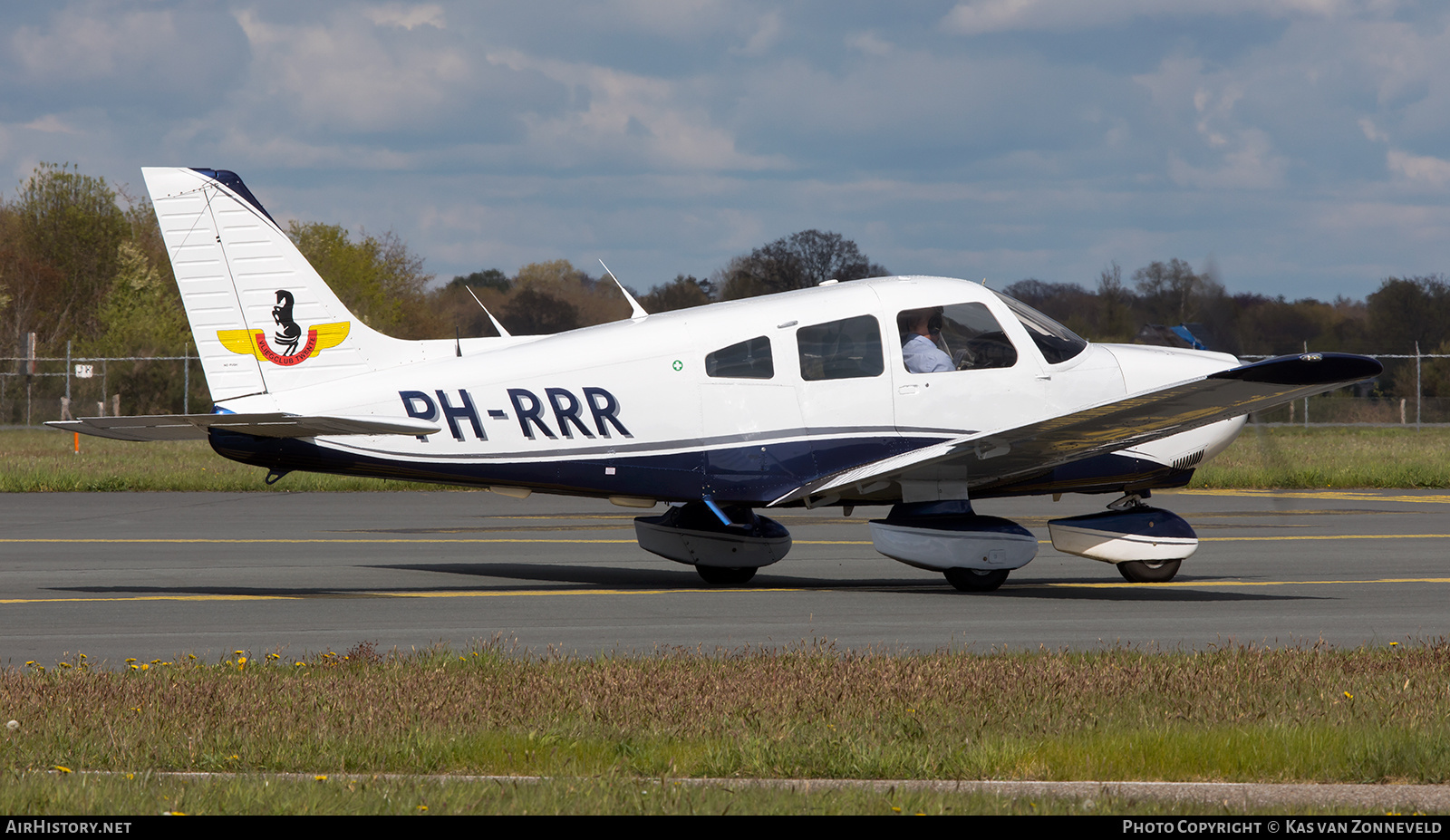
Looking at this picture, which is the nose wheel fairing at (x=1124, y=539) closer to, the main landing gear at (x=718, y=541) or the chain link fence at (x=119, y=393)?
the main landing gear at (x=718, y=541)

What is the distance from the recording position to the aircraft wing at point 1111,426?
33.1 ft

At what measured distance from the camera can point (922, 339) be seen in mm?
11977

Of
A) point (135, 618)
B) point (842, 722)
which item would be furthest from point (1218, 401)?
point (135, 618)

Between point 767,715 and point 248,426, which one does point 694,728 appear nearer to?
point 767,715

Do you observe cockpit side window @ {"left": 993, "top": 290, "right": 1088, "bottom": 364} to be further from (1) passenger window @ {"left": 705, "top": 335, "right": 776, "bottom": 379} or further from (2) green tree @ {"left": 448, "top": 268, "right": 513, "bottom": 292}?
(2) green tree @ {"left": 448, "top": 268, "right": 513, "bottom": 292}

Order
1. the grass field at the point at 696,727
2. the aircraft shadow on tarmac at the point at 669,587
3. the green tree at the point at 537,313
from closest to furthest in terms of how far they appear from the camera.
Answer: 1. the grass field at the point at 696,727
2. the aircraft shadow on tarmac at the point at 669,587
3. the green tree at the point at 537,313

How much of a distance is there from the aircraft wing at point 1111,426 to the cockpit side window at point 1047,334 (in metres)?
0.91

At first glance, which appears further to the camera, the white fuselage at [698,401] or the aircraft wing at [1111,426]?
the white fuselage at [698,401]

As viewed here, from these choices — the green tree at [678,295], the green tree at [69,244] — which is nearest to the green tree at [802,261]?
the green tree at [678,295]

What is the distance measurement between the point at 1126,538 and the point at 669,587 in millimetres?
4129

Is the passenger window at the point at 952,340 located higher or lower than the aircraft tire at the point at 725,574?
higher

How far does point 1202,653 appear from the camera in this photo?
26.8ft

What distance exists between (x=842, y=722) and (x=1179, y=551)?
681 centimetres
